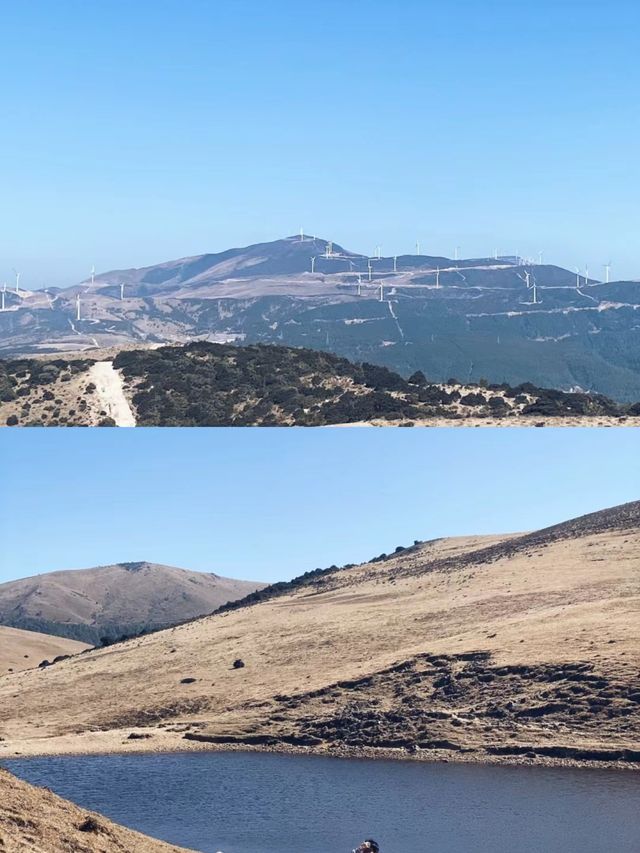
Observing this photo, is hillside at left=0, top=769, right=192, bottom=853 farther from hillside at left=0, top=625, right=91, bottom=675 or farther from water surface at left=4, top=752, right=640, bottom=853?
hillside at left=0, top=625, right=91, bottom=675

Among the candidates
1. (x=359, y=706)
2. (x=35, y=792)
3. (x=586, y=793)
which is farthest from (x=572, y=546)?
(x=35, y=792)

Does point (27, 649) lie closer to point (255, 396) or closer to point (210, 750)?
point (255, 396)

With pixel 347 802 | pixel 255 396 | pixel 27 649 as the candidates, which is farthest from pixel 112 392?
pixel 347 802

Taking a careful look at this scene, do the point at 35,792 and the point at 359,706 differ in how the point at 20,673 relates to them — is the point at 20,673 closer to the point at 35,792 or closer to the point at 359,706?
the point at 359,706

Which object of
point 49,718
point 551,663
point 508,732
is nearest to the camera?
point 508,732

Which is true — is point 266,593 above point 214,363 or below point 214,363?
below

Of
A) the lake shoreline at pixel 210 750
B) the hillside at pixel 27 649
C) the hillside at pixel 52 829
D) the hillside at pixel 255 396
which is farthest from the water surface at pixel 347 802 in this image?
the hillside at pixel 27 649
